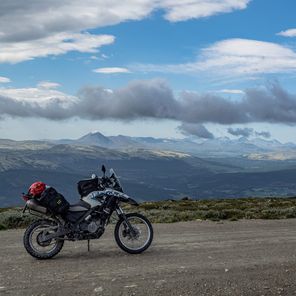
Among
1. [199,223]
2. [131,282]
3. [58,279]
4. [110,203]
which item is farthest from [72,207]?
[199,223]

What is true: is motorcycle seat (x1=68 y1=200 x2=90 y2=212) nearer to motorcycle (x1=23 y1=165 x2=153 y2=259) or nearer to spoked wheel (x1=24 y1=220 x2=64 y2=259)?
motorcycle (x1=23 y1=165 x2=153 y2=259)

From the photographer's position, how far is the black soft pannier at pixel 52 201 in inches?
470

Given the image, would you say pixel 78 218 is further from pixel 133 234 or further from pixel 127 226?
pixel 133 234

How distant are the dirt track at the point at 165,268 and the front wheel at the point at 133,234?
280mm

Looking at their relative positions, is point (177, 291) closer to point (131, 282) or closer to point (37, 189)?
point (131, 282)

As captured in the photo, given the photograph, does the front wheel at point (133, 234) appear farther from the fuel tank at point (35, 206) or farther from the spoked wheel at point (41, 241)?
the fuel tank at point (35, 206)

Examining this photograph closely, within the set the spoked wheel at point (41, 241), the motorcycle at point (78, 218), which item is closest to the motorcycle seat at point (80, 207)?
the motorcycle at point (78, 218)

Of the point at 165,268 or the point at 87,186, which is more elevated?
the point at 87,186

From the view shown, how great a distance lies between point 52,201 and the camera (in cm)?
1196

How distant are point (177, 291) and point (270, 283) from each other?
1.98m

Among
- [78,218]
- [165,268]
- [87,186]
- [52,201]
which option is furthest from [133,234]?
[52,201]

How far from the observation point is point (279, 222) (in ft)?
68.2

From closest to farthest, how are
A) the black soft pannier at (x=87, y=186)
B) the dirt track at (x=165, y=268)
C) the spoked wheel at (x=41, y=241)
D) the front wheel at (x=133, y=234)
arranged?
the dirt track at (x=165, y=268) → the spoked wheel at (x=41, y=241) → the black soft pannier at (x=87, y=186) → the front wheel at (x=133, y=234)

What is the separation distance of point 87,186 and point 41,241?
1.88m
